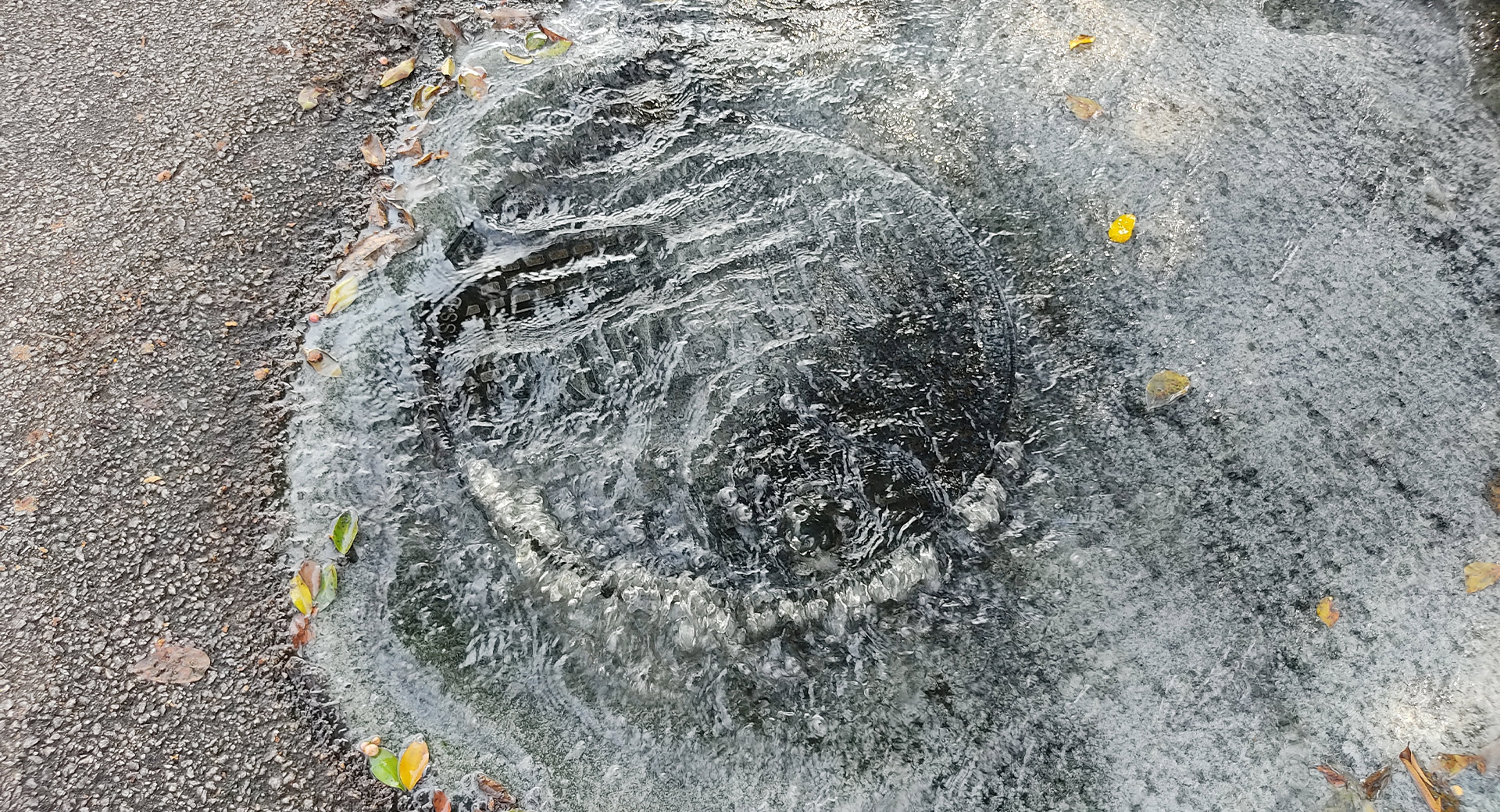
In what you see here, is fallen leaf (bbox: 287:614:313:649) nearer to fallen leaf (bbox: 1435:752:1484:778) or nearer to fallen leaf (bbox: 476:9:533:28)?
fallen leaf (bbox: 476:9:533:28)

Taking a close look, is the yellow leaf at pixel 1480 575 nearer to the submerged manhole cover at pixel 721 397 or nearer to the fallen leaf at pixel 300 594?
the submerged manhole cover at pixel 721 397

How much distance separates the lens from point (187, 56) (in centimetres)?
274

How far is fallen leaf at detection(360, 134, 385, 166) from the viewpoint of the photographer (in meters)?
2.55

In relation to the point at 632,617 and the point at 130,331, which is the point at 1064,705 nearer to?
the point at 632,617

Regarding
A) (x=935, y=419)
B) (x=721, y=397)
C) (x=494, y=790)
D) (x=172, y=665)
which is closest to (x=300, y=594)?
(x=172, y=665)

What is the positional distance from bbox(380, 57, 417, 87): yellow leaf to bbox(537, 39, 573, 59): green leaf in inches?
15.9

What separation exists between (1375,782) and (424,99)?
2.96 m

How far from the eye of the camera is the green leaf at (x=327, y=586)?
73.9 inches

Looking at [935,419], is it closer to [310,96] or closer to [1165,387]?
[1165,387]

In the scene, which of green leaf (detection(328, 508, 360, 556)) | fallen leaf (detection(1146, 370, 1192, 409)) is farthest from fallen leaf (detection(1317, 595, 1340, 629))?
green leaf (detection(328, 508, 360, 556))

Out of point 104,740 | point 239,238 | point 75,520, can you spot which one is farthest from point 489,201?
point 104,740

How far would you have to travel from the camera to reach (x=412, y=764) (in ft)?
5.62

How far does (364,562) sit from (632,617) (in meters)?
0.62

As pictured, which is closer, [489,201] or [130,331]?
[130,331]
